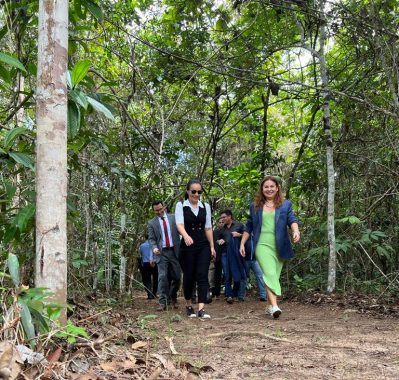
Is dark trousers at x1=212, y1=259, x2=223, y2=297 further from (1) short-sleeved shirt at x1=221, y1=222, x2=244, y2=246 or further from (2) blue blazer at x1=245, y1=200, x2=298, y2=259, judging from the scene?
(2) blue blazer at x1=245, y1=200, x2=298, y2=259

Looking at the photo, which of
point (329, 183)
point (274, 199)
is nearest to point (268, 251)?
point (274, 199)

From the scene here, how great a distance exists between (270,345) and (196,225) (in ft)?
7.39

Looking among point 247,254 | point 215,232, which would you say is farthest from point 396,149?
point 215,232

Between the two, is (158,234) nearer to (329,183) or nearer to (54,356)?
(329,183)

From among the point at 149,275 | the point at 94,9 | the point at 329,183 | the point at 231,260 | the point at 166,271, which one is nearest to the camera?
the point at 94,9

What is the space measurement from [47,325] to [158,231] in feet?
14.9

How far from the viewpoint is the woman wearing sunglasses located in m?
6.05

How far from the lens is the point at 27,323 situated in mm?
2469

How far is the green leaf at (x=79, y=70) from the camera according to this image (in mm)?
3283

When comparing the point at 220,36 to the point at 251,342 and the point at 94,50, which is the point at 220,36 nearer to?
the point at 94,50

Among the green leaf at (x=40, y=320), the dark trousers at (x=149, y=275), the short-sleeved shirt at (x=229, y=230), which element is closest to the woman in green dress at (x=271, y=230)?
the short-sleeved shirt at (x=229, y=230)

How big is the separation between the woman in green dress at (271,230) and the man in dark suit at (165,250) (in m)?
1.45

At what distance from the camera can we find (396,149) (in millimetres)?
6957

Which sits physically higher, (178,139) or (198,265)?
(178,139)
